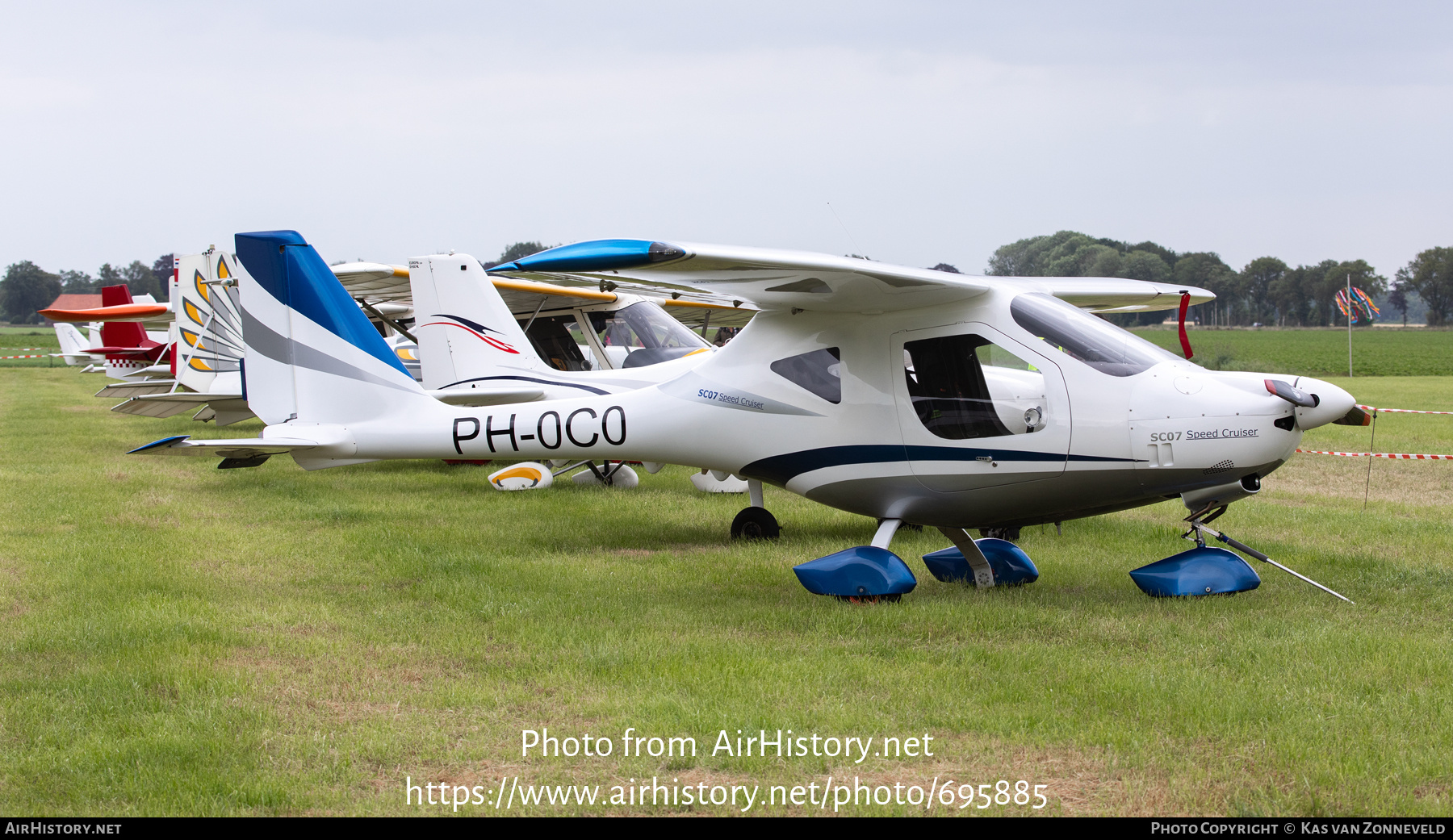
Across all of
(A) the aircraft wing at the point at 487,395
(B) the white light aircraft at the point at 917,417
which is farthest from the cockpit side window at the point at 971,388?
(A) the aircraft wing at the point at 487,395

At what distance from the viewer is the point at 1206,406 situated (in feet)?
19.4

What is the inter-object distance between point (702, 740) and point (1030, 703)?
140 centimetres

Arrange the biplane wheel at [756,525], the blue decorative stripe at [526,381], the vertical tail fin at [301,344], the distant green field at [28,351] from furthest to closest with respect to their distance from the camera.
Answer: the distant green field at [28,351], the blue decorative stripe at [526,381], the biplane wheel at [756,525], the vertical tail fin at [301,344]

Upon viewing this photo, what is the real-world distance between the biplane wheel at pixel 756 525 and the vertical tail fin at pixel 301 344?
8.60 feet

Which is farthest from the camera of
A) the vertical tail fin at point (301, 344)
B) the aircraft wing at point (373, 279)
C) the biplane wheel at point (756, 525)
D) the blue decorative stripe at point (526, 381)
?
the aircraft wing at point (373, 279)

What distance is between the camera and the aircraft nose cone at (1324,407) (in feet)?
18.6

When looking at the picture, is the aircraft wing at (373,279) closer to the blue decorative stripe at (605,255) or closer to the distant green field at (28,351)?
the blue decorative stripe at (605,255)

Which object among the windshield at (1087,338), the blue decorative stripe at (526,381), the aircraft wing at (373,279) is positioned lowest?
the blue decorative stripe at (526,381)

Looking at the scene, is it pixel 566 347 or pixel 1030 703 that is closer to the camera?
pixel 1030 703

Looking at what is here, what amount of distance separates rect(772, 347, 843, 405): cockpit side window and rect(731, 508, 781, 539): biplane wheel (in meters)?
2.09

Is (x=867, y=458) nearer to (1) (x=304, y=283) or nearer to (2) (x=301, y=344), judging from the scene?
(2) (x=301, y=344)

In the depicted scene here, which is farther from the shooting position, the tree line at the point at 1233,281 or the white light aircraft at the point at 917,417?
the tree line at the point at 1233,281
